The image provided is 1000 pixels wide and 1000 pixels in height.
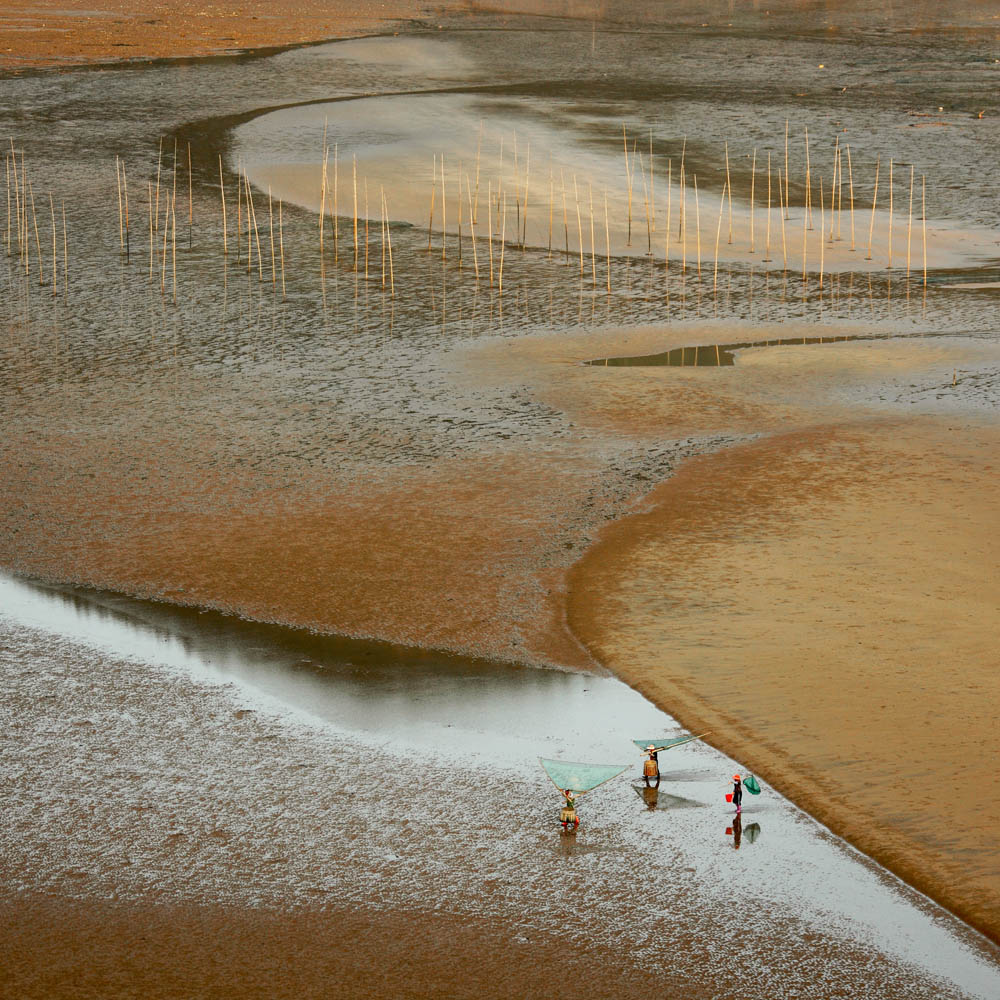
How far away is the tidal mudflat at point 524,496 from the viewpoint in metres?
9.81

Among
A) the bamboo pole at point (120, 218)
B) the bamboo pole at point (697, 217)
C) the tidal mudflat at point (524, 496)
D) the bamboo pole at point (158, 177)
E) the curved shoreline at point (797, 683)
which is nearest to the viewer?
the tidal mudflat at point (524, 496)

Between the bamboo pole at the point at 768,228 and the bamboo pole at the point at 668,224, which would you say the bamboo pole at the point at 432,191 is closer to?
the bamboo pole at the point at 668,224

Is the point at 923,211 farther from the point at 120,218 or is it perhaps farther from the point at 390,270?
the point at 120,218

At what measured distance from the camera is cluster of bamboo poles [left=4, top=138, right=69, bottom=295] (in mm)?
25109

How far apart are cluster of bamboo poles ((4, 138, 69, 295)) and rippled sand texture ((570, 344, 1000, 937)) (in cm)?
1309

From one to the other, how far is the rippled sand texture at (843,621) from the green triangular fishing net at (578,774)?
1274 mm

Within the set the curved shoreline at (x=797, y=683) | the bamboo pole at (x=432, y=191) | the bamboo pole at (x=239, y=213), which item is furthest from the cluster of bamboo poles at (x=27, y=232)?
the curved shoreline at (x=797, y=683)

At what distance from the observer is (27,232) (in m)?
26.7

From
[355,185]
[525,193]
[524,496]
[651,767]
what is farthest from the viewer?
[525,193]

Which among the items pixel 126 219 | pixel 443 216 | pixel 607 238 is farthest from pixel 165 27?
pixel 607 238

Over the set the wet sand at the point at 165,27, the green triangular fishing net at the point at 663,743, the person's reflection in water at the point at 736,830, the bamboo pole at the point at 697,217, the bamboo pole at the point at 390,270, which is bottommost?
the person's reflection in water at the point at 736,830

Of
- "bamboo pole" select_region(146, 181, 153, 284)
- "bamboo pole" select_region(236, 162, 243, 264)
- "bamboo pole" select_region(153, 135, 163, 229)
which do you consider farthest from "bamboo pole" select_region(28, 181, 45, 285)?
"bamboo pole" select_region(236, 162, 243, 264)

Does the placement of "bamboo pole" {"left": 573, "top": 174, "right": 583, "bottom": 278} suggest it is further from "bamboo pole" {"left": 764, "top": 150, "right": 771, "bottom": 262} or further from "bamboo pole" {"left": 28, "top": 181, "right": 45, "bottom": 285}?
"bamboo pole" {"left": 28, "top": 181, "right": 45, "bottom": 285}

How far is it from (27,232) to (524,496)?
14.3 m
